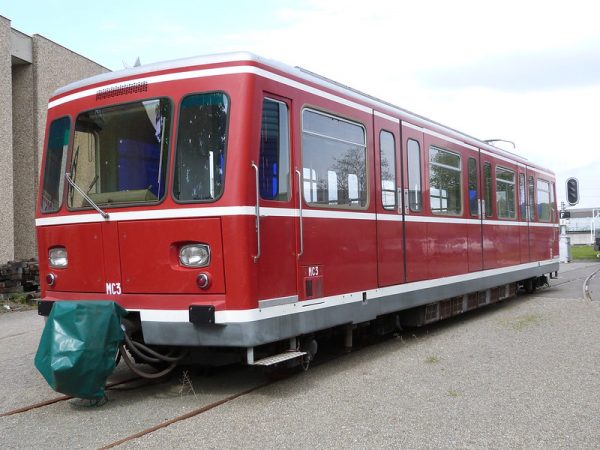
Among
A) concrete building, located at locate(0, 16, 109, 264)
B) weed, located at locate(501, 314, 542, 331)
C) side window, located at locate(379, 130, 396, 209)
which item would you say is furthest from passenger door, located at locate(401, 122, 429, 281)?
concrete building, located at locate(0, 16, 109, 264)

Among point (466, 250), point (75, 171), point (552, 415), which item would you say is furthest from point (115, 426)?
point (466, 250)

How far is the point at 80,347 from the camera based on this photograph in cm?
496

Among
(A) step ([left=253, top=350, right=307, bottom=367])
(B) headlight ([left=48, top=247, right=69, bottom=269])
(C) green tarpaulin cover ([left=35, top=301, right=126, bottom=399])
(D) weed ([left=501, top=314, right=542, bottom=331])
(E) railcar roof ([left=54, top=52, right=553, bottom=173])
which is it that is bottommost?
(D) weed ([left=501, top=314, right=542, bottom=331])

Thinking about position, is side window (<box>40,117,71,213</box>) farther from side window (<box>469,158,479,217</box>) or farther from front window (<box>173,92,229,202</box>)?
side window (<box>469,158,479,217</box>)

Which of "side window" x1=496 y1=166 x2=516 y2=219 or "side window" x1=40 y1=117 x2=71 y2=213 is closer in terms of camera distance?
"side window" x1=40 y1=117 x2=71 y2=213

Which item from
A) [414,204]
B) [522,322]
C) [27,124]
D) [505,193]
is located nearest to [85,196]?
[414,204]

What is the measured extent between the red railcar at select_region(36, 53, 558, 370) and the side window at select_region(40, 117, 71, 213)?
0.02m

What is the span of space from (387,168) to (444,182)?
78.6 inches

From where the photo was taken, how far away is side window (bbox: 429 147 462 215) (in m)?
8.85

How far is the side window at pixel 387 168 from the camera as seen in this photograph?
7.44 meters

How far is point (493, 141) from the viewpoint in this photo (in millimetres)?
13109

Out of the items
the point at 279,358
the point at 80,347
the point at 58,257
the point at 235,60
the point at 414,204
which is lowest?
the point at 279,358

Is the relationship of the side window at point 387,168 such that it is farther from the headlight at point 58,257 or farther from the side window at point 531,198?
the side window at point 531,198

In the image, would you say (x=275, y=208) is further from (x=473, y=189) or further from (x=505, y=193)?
(x=505, y=193)
